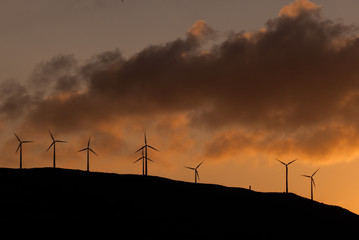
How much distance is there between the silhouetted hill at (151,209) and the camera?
120 meters

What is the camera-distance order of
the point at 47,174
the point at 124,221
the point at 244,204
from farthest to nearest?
the point at 244,204
the point at 47,174
the point at 124,221

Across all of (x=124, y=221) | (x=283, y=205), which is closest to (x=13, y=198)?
(x=124, y=221)

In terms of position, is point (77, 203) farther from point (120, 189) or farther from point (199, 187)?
point (199, 187)

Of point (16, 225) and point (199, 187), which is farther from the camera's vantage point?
point (199, 187)

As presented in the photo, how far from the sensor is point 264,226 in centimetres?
15300

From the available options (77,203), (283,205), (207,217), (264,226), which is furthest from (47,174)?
(283,205)

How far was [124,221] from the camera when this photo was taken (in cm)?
12569

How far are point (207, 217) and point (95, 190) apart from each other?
2506cm

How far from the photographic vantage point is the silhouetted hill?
120 meters

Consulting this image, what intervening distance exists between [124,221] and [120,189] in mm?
30504

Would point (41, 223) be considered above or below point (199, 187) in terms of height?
below

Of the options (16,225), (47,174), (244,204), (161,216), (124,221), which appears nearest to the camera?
(16,225)

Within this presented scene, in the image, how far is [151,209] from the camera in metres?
142

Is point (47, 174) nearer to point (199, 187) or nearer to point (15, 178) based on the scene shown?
point (15, 178)
